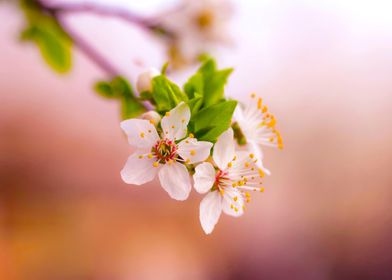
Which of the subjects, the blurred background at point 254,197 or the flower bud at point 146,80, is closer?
the flower bud at point 146,80

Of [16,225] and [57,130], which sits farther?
[57,130]

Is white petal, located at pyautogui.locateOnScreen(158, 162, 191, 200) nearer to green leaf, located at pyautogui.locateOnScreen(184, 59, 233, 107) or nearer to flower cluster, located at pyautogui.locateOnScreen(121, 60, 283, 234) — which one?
flower cluster, located at pyautogui.locateOnScreen(121, 60, 283, 234)

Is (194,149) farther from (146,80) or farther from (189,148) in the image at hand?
(146,80)

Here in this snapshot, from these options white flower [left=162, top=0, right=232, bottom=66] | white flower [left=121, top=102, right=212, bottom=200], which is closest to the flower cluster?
white flower [left=121, top=102, right=212, bottom=200]

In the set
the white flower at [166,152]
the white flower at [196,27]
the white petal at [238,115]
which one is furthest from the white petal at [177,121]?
the white flower at [196,27]

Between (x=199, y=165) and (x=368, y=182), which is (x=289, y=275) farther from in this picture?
(x=199, y=165)

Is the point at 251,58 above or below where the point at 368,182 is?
above

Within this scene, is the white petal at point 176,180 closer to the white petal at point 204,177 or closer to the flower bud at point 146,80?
the white petal at point 204,177

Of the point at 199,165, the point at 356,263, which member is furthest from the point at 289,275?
the point at 199,165
